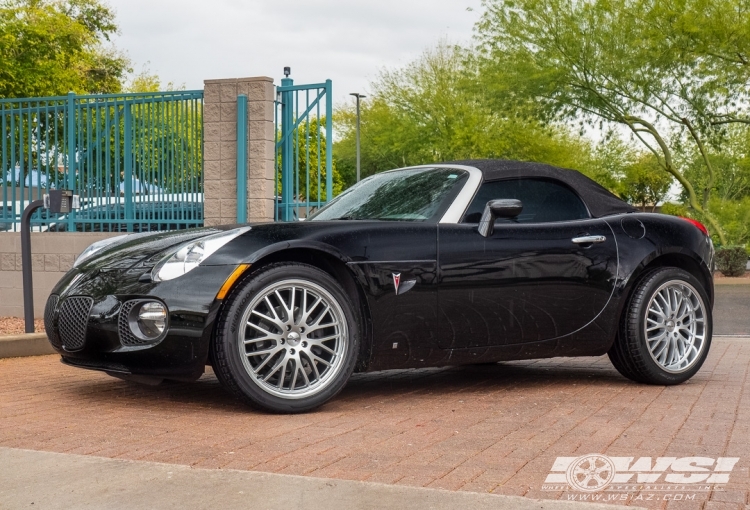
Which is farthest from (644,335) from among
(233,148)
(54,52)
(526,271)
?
(54,52)

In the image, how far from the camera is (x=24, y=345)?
845 cm

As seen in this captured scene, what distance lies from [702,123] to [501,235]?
29368 millimetres

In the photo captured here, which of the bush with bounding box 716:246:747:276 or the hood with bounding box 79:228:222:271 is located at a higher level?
the hood with bounding box 79:228:222:271

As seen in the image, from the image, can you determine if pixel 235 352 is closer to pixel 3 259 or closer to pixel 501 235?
pixel 501 235

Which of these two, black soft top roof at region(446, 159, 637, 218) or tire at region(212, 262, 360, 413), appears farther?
black soft top roof at region(446, 159, 637, 218)

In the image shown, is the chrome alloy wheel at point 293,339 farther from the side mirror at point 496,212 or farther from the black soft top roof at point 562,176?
the black soft top roof at point 562,176

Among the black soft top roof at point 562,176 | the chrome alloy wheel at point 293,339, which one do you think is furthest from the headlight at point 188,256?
the black soft top roof at point 562,176

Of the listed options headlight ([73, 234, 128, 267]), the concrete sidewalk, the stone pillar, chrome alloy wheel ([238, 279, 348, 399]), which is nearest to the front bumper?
chrome alloy wheel ([238, 279, 348, 399])

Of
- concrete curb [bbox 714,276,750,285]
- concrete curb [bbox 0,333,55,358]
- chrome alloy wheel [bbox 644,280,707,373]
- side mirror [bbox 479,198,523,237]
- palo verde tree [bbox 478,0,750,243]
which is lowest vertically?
concrete curb [bbox 714,276,750,285]

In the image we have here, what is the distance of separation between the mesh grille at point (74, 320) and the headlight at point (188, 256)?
1.58 ft

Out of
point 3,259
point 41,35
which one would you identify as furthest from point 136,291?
point 41,35

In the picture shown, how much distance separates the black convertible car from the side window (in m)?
0.01

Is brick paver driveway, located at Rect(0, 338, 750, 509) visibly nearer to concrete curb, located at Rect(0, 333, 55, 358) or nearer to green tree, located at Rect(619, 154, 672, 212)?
concrete curb, located at Rect(0, 333, 55, 358)

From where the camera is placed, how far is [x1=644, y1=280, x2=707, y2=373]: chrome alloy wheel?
6680mm
